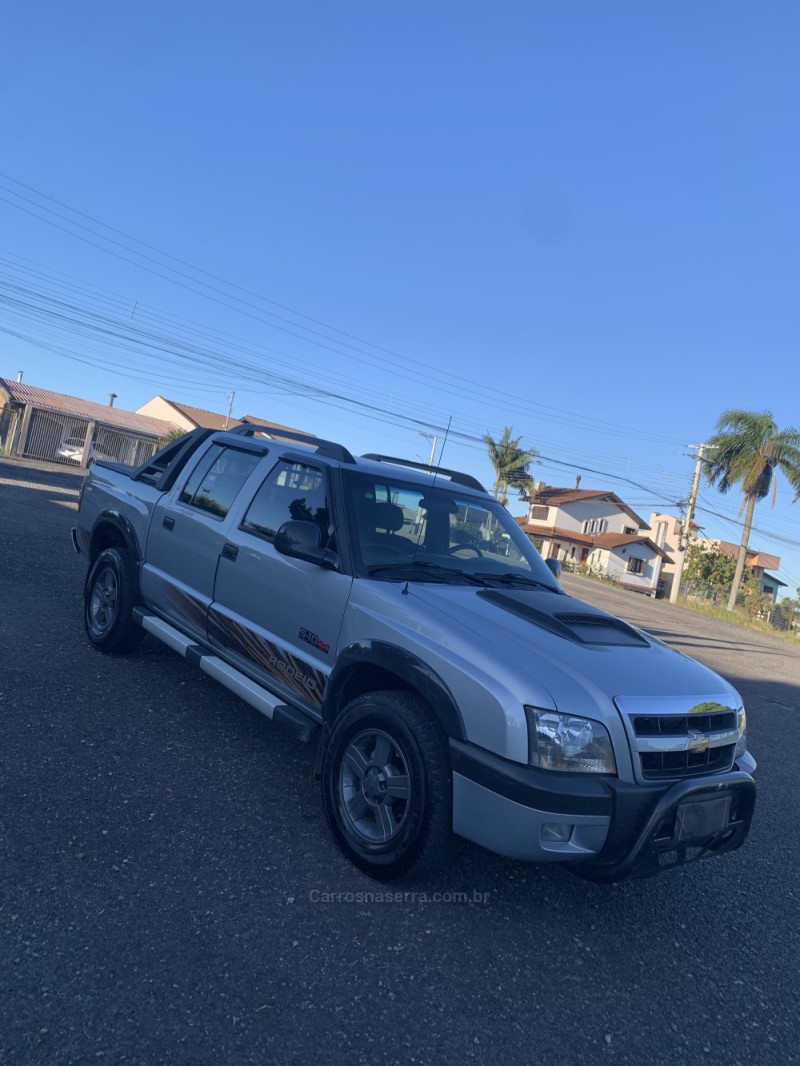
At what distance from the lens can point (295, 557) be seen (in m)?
4.07

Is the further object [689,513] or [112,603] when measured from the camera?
[689,513]

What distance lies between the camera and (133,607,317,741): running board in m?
4.00

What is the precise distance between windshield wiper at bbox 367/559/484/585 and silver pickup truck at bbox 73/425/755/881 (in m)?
0.01

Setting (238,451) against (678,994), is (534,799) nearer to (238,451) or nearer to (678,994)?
(678,994)

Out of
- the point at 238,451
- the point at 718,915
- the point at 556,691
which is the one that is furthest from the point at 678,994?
the point at 238,451

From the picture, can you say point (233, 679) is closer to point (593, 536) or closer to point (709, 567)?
point (709, 567)

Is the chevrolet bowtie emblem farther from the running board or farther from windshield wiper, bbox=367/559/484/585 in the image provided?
the running board

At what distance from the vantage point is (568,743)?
3.03 m

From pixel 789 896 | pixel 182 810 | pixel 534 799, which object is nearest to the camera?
pixel 534 799

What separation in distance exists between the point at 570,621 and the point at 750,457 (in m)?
43.0

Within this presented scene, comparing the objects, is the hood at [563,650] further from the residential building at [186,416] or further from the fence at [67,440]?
the residential building at [186,416]

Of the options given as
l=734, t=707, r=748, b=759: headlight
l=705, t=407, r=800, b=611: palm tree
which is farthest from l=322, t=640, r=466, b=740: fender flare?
l=705, t=407, r=800, b=611: palm tree

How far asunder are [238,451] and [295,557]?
1525 millimetres

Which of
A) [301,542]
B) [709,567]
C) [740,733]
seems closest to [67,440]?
[301,542]
